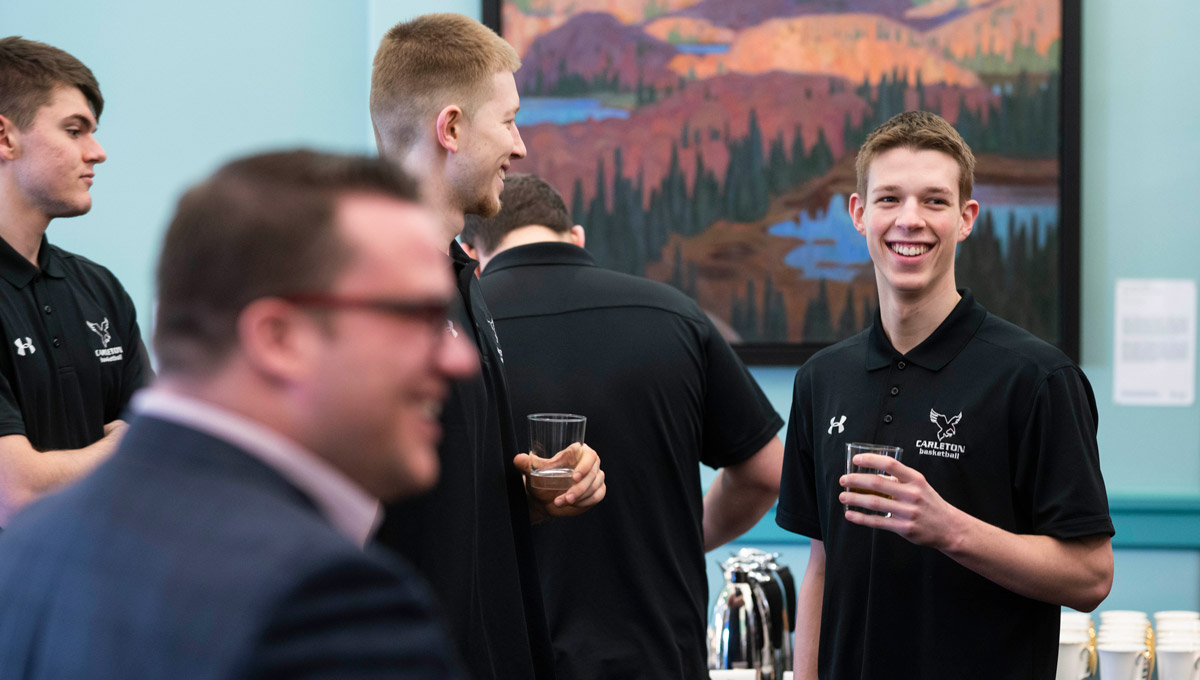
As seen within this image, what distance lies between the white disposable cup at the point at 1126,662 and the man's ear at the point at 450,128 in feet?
6.75

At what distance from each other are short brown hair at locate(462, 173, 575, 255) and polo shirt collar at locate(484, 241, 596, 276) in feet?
0.25

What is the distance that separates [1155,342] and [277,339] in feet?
11.7

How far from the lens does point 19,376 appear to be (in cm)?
215

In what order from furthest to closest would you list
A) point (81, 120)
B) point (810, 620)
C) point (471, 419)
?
point (81, 120)
point (810, 620)
point (471, 419)

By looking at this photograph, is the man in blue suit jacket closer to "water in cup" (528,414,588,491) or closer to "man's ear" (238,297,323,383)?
"man's ear" (238,297,323,383)

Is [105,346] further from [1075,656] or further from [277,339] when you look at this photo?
[1075,656]

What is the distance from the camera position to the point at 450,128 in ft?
6.11

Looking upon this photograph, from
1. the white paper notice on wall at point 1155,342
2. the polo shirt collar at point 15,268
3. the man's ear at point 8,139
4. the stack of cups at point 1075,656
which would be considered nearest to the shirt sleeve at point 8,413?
the polo shirt collar at point 15,268

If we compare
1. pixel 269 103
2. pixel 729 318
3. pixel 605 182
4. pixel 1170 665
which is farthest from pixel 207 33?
pixel 1170 665

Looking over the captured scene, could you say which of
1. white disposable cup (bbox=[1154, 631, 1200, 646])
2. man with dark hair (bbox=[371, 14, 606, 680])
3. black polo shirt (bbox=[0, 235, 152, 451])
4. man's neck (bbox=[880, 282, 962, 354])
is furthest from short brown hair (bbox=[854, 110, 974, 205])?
black polo shirt (bbox=[0, 235, 152, 451])

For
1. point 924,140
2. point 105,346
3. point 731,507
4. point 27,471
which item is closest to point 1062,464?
point 924,140

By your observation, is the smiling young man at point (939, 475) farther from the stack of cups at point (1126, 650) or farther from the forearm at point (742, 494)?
the stack of cups at point (1126, 650)

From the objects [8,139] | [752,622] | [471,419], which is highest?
[8,139]

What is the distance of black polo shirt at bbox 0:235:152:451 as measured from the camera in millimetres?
2158
